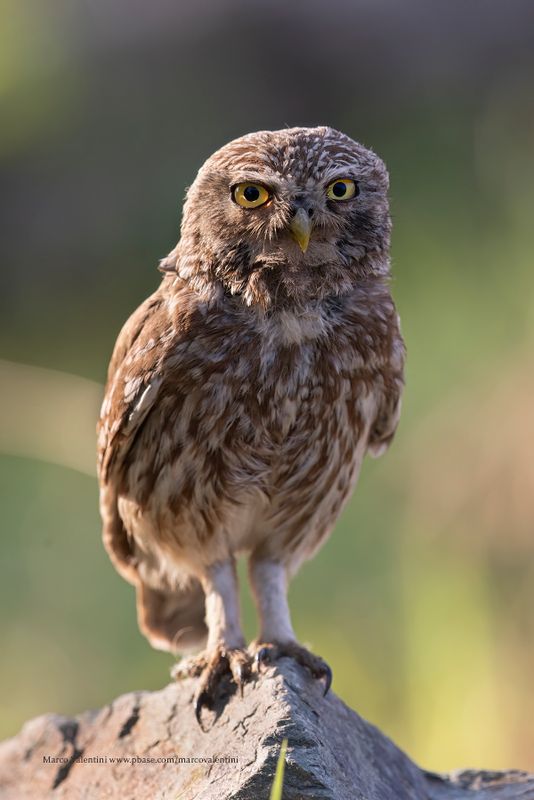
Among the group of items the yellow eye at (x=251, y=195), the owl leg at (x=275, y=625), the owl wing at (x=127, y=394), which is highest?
the yellow eye at (x=251, y=195)

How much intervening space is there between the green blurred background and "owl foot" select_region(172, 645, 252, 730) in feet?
3.27

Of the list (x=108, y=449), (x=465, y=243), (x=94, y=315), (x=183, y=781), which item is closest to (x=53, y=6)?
(x=94, y=315)

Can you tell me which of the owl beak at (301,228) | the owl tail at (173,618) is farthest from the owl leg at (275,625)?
the owl beak at (301,228)

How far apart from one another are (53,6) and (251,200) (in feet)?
22.2

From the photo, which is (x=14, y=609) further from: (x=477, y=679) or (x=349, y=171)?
(x=349, y=171)

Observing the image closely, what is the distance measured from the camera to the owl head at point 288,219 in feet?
10.1

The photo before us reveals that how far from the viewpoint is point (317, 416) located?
131 inches

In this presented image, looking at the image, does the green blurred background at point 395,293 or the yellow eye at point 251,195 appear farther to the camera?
the green blurred background at point 395,293

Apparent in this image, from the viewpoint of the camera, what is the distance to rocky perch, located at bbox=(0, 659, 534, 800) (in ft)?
9.12

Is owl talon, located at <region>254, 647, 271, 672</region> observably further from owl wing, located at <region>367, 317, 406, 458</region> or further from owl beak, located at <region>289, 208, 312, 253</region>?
owl beak, located at <region>289, 208, 312, 253</region>

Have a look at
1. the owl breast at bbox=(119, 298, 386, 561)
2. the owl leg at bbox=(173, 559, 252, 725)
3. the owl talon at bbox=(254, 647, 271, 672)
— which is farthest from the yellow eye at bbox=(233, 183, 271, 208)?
the owl talon at bbox=(254, 647, 271, 672)

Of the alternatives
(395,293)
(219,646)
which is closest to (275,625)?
(219,646)

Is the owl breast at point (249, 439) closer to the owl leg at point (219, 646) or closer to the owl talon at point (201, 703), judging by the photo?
the owl leg at point (219, 646)

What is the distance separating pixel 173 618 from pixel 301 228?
1649 mm
